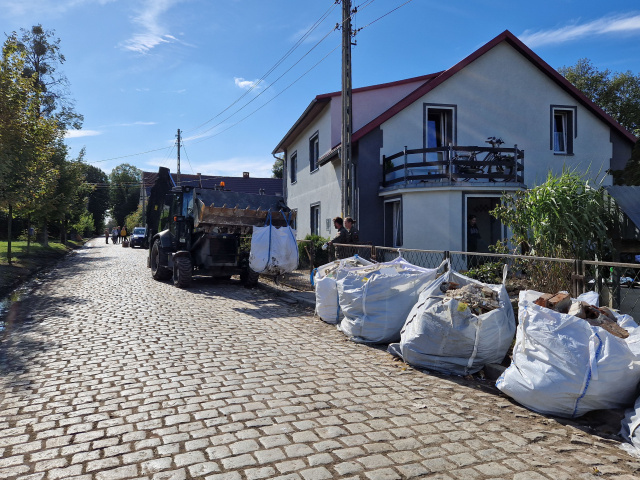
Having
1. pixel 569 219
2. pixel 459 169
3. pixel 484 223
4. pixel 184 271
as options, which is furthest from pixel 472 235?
pixel 569 219

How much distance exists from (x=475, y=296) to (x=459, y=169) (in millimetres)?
9087

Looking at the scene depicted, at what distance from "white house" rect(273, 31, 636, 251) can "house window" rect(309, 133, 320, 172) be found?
129 centimetres

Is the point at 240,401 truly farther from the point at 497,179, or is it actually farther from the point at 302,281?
the point at 497,179

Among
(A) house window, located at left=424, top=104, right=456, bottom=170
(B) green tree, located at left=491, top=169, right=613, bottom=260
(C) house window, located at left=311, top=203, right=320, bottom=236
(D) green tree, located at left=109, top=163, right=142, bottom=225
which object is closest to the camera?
(B) green tree, located at left=491, top=169, right=613, bottom=260

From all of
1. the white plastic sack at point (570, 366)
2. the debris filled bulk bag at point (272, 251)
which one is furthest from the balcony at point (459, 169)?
the white plastic sack at point (570, 366)

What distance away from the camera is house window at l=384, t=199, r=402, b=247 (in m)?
14.0

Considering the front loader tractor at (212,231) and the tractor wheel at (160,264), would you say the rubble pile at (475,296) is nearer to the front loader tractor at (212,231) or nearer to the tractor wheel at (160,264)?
the front loader tractor at (212,231)

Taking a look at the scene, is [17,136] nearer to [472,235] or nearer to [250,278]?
[250,278]

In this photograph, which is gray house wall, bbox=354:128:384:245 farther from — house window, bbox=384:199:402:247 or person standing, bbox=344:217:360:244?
person standing, bbox=344:217:360:244

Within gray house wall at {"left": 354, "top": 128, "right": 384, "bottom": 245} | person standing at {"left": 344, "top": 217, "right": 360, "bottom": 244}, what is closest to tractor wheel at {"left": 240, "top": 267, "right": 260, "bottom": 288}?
person standing at {"left": 344, "top": 217, "right": 360, "bottom": 244}

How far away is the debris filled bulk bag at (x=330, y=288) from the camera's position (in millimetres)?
7098

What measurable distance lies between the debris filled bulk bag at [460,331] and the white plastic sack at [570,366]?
692 mm

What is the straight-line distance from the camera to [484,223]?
48.9ft

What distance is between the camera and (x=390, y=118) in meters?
14.1
